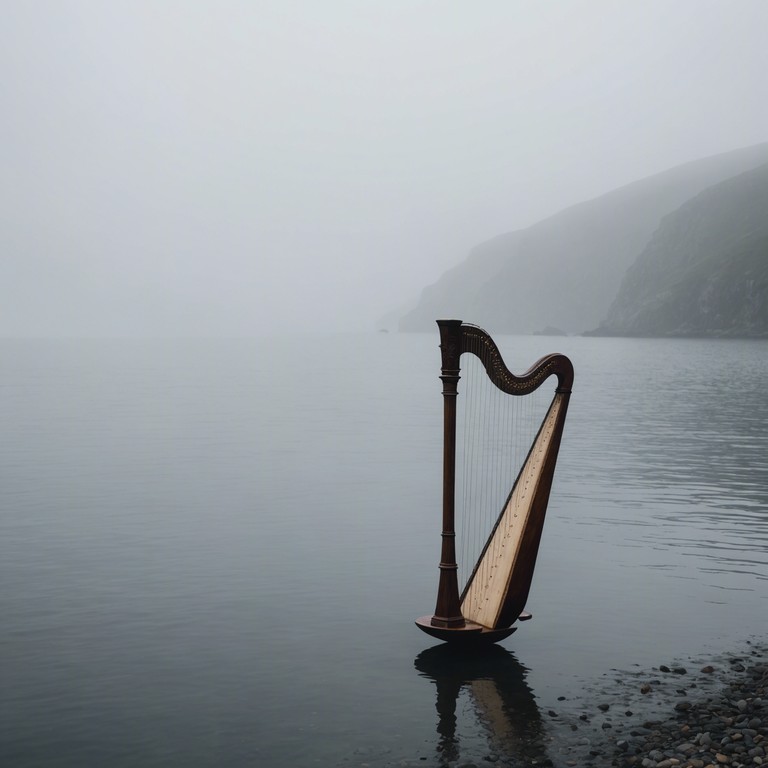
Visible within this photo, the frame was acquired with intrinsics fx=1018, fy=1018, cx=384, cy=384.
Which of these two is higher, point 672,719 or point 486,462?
point 486,462

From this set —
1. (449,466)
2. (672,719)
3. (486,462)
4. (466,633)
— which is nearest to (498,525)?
(466,633)

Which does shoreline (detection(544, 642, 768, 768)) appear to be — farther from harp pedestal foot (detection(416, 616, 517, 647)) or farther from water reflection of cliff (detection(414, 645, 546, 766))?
harp pedestal foot (detection(416, 616, 517, 647))

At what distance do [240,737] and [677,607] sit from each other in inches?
230

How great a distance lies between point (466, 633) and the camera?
9.18 metres

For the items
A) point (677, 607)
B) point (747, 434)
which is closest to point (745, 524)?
point (677, 607)

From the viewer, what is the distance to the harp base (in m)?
9.12

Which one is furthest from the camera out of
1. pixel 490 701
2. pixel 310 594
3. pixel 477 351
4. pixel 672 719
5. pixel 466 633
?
pixel 310 594

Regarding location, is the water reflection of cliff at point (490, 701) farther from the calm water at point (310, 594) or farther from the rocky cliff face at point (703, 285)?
the rocky cliff face at point (703, 285)

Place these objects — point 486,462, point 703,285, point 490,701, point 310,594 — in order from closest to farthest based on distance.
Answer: point 490,701, point 310,594, point 486,462, point 703,285

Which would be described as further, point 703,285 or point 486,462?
point 703,285

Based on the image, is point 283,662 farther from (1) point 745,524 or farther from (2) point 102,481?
(2) point 102,481

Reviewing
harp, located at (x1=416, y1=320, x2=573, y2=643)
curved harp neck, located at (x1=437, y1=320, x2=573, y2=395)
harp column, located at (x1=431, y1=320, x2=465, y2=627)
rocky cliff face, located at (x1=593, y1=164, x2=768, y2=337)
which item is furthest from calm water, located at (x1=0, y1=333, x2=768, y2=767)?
rocky cliff face, located at (x1=593, y1=164, x2=768, y2=337)

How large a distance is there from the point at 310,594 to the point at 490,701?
389cm

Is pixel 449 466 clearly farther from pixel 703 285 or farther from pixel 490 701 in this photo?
pixel 703 285
